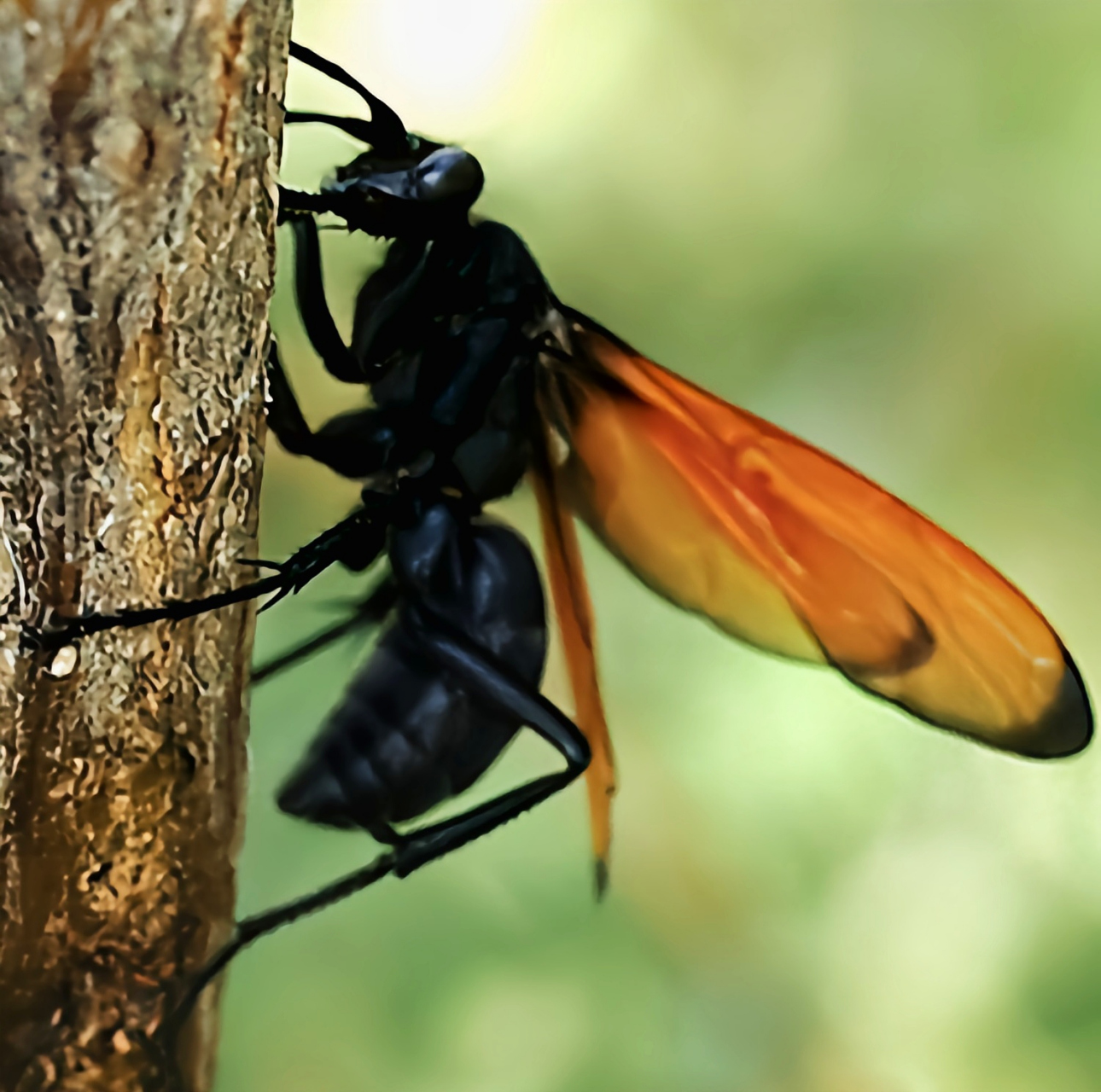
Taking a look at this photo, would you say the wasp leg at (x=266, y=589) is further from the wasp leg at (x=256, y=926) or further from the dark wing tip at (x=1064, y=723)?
the dark wing tip at (x=1064, y=723)

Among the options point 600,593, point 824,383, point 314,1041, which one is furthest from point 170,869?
point 824,383

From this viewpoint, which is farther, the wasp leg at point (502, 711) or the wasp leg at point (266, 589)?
the wasp leg at point (502, 711)

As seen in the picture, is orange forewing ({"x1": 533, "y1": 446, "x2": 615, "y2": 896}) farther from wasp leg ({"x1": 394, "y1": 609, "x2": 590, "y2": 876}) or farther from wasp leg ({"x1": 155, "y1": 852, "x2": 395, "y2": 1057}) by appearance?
wasp leg ({"x1": 155, "y1": 852, "x2": 395, "y2": 1057})

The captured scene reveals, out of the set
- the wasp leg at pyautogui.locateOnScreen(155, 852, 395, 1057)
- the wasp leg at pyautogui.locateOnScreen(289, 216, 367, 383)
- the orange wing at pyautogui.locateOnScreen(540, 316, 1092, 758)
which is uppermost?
the wasp leg at pyautogui.locateOnScreen(289, 216, 367, 383)

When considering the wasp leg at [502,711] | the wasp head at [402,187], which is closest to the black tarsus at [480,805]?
the wasp leg at [502,711]


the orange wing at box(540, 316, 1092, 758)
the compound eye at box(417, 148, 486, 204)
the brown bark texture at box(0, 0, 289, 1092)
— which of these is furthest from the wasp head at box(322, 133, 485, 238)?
the brown bark texture at box(0, 0, 289, 1092)

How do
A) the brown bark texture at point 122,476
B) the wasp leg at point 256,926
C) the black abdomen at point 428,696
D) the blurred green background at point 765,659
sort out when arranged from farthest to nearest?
1. the blurred green background at point 765,659
2. the black abdomen at point 428,696
3. the wasp leg at point 256,926
4. the brown bark texture at point 122,476
